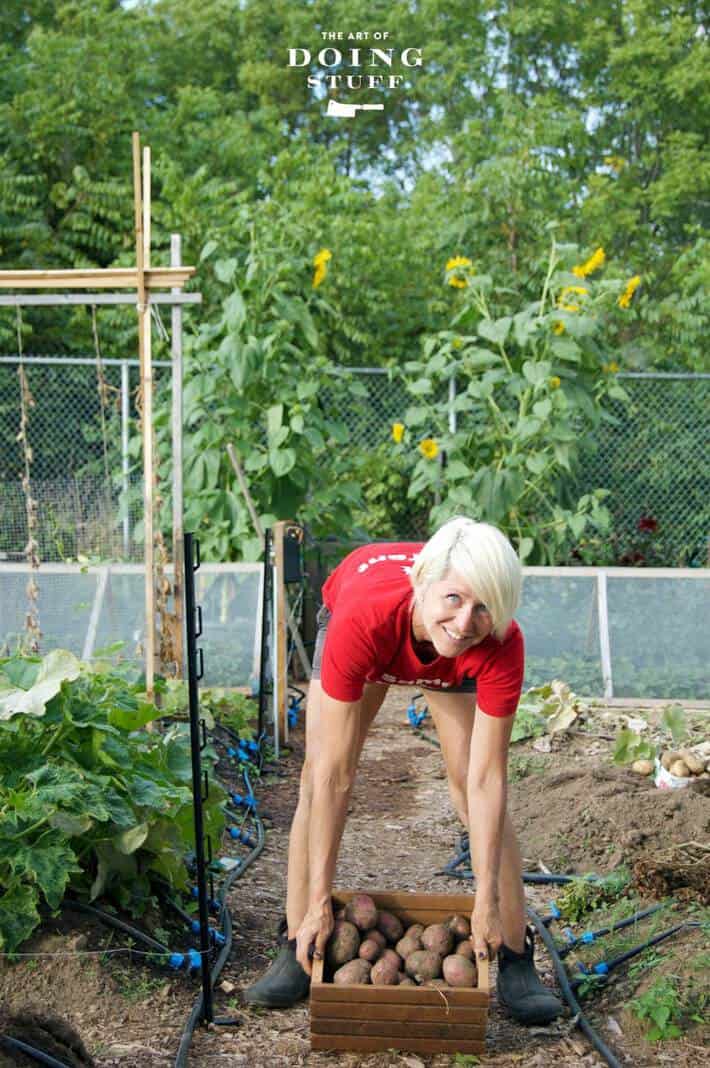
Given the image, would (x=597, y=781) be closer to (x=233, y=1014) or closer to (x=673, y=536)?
(x=233, y=1014)

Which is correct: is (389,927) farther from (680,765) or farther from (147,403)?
(147,403)

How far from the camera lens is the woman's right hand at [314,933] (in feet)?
10.1

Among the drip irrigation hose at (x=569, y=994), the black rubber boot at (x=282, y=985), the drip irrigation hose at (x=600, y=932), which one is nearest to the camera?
the drip irrigation hose at (x=569, y=994)

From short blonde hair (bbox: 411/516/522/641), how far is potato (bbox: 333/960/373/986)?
905 mm

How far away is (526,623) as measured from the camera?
23.8 feet

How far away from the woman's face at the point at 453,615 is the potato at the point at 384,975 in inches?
32.4

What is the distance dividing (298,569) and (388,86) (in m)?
12.6

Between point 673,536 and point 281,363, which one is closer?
→ point 281,363

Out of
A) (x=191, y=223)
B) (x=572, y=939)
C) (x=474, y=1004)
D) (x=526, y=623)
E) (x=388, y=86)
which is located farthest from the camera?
(x=388, y=86)

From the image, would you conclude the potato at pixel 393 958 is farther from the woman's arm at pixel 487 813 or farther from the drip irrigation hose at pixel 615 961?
the drip irrigation hose at pixel 615 961

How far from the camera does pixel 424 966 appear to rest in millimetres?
3057

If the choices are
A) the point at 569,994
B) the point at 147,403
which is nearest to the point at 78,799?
the point at 569,994

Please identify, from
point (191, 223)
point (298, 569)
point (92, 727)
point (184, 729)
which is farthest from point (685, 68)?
point (92, 727)

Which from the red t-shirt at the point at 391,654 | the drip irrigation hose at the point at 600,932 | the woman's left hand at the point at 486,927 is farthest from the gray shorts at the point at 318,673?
the drip irrigation hose at the point at 600,932
